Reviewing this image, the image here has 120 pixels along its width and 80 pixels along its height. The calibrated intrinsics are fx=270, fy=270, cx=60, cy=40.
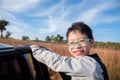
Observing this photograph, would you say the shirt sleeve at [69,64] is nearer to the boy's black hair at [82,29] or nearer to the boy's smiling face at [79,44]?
the boy's smiling face at [79,44]

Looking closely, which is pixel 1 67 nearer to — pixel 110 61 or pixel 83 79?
pixel 83 79

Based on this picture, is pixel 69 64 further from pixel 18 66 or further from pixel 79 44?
pixel 18 66

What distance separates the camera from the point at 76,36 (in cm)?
248

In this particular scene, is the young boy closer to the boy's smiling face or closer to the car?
the boy's smiling face

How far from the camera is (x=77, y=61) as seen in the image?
230 cm

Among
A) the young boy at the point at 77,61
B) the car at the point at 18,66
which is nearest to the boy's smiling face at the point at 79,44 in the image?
the young boy at the point at 77,61

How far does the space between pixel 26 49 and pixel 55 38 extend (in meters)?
73.9

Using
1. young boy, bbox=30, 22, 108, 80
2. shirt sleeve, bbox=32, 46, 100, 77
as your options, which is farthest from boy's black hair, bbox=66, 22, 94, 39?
shirt sleeve, bbox=32, 46, 100, 77

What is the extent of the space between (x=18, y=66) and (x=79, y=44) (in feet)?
2.14

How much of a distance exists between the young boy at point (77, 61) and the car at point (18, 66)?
0.21 meters

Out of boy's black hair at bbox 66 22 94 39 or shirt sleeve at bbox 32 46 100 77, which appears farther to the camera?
boy's black hair at bbox 66 22 94 39

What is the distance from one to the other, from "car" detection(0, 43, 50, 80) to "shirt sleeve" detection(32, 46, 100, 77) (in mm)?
244

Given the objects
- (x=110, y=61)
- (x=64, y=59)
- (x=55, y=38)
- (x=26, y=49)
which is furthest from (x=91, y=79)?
(x=55, y=38)

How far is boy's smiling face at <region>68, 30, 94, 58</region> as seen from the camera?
2457 millimetres
